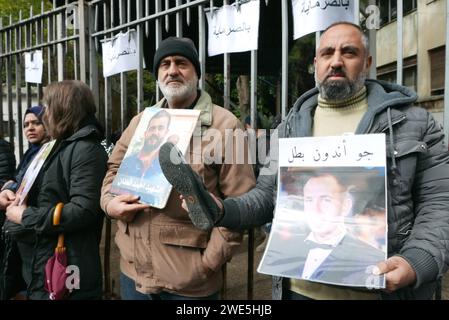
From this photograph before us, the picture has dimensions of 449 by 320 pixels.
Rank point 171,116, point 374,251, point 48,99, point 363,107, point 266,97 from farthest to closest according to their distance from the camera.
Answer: point 266,97, point 48,99, point 171,116, point 363,107, point 374,251

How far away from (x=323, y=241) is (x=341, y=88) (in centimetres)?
54

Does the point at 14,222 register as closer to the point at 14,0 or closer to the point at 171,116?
the point at 171,116

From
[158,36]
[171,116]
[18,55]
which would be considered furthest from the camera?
[18,55]

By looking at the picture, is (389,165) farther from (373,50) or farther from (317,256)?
(373,50)

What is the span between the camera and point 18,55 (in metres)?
4.13

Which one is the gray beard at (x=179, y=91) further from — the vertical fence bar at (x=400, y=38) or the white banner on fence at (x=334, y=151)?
the vertical fence bar at (x=400, y=38)

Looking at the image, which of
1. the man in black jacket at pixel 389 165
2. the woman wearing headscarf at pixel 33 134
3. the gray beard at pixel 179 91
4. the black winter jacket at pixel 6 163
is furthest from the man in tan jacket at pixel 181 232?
the black winter jacket at pixel 6 163

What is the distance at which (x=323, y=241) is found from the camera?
4.51 feet

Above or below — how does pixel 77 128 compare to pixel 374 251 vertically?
above

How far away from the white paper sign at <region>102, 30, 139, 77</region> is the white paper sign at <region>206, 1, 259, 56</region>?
0.71 metres

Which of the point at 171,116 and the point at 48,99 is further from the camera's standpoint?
the point at 48,99

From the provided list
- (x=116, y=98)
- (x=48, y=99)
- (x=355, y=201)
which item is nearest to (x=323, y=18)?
(x=355, y=201)

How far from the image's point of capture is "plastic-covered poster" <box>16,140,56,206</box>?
233cm

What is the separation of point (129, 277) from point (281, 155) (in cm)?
106
